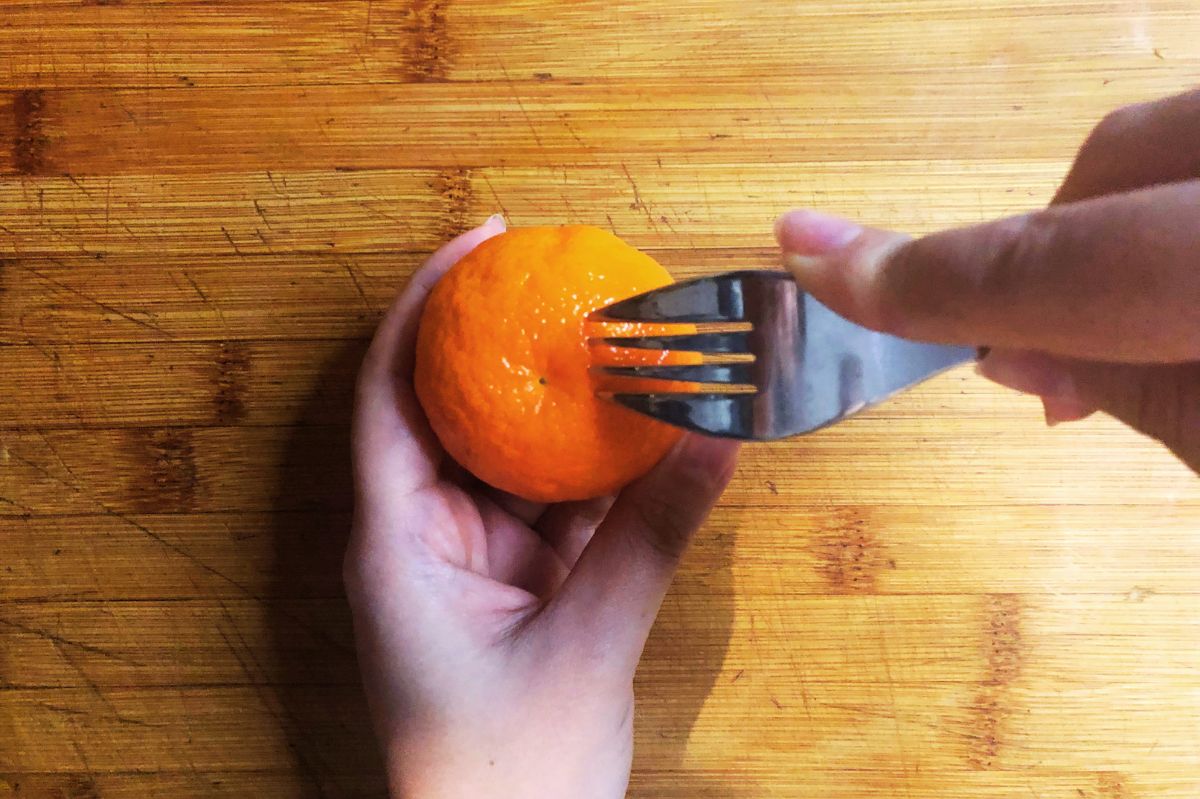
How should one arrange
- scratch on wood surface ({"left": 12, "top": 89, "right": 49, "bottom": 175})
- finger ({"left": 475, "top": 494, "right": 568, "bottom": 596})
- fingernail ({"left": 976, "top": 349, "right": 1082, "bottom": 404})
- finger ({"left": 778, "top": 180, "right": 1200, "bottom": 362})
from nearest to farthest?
finger ({"left": 778, "top": 180, "right": 1200, "bottom": 362}) → fingernail ({"left": 976, "top": 349, "right": 1082, "bottom": 404}) → finger ({"left": 475, "top": 494, "right": 568, "bottom": 596}) → scratch on wood surface ({"left": 12, "top": 89, "right": 49, "bottom": 175})

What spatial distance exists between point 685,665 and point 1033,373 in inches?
22.7

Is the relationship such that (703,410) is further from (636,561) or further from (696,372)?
(636,561)

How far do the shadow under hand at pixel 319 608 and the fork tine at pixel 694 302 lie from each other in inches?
20.3

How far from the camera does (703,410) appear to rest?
74 cm

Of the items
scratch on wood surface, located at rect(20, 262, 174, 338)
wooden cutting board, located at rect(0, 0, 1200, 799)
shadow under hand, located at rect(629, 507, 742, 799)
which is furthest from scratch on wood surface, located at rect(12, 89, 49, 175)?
shadow under hand, located at rect(629, 507, 742, 799)

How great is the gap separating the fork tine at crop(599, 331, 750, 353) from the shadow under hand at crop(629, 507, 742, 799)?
378mm

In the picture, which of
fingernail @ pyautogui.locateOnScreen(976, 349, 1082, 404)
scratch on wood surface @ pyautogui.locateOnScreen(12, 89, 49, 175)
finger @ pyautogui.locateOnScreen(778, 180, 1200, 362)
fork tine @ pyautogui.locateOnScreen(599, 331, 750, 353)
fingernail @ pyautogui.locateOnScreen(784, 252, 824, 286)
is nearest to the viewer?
finger @ pyautogui.locateOnScreen(778, 180, 1200, 362)

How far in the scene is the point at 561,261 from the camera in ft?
2.54

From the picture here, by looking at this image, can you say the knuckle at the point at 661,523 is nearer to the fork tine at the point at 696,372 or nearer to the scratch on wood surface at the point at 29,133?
the fork tine at the point at 696,372

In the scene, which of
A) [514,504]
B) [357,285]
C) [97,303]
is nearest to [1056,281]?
[514,504]

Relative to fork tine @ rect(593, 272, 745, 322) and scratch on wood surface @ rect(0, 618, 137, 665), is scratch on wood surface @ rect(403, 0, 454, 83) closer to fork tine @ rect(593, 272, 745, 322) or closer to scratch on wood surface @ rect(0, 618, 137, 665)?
fork tine @ rect(593, 272, 745, 322)

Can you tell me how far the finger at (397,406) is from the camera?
3.00 feet

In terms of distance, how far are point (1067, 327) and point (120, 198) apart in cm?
118

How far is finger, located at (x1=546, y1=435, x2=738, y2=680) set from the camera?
830mm
